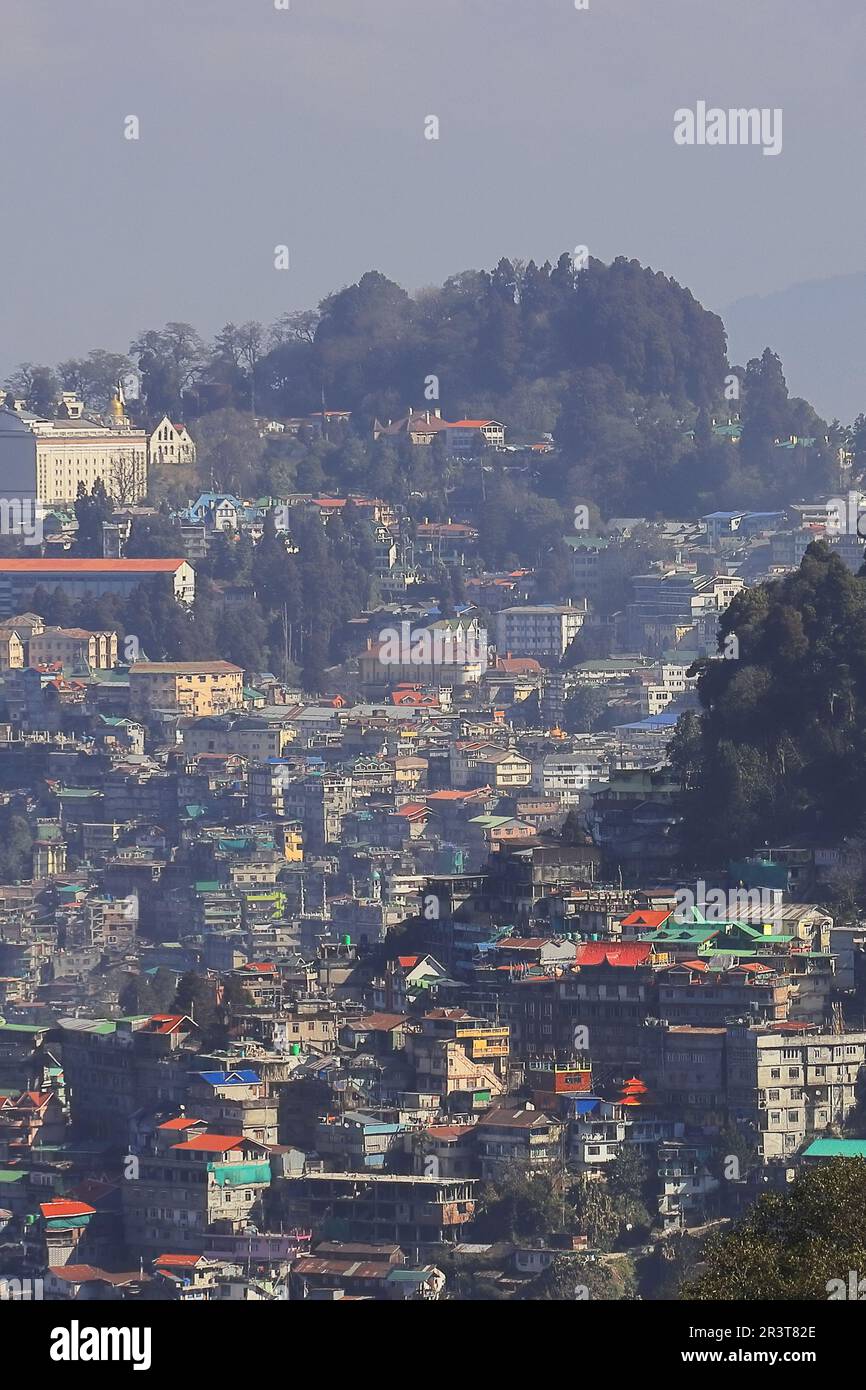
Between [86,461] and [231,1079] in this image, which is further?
[86,461]

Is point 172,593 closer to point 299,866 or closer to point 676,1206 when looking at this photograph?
point 299,866

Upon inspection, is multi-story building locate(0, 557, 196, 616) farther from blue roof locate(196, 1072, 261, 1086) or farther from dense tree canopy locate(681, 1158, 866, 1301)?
dense tree canopy locate(681, 1158, 866, 1301)

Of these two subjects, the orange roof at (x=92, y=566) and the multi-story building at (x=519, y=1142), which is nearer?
the multi-story building at (x=519, y=1142)

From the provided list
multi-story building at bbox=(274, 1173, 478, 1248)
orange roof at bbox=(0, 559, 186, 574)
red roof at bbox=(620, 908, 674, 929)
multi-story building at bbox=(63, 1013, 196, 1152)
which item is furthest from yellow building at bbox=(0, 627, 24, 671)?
multi-story building at bbox=(274, 1173, 478, 1248)

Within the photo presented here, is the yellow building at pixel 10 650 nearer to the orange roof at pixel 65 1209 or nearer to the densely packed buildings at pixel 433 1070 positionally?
the densely packed buildings at pixel 433 1070

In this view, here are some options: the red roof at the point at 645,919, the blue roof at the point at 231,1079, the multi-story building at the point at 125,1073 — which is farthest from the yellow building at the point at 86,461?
the blue roof at the point at 231,1079

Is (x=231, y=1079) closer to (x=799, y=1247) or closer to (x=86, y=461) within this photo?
(x=799, y=1247)

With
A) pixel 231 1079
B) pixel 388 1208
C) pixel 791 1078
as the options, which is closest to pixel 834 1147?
pixel 791 1078

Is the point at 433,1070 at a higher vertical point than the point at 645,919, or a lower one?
lower
